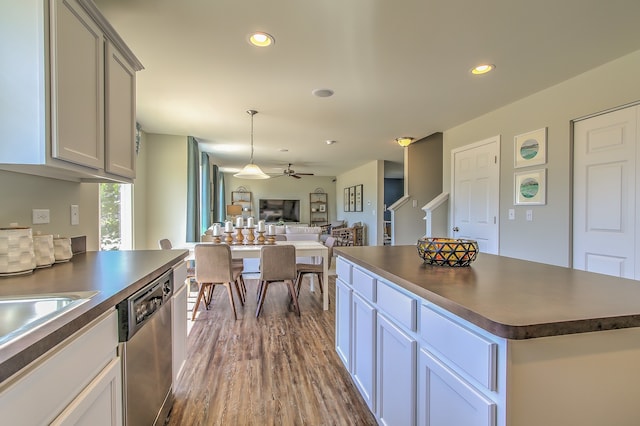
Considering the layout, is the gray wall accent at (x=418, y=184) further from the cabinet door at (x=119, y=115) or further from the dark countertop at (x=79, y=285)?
the cabinet door at (x=119, y=115)

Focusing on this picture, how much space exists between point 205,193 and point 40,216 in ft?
16.8

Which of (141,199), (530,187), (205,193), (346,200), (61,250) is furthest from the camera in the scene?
(346,200)

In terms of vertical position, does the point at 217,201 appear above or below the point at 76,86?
below

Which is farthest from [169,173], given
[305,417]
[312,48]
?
[305,417]

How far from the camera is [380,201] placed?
306 inches

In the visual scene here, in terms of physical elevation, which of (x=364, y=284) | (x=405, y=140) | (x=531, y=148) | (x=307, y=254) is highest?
(x=405, y=140)

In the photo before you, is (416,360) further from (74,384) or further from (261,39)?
(261,39)

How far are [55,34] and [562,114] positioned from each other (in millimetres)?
3875

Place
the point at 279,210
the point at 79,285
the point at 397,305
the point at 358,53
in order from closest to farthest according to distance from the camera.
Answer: the point at 79,285, the point at 397,305, the point at 358,53, the point at 279,210

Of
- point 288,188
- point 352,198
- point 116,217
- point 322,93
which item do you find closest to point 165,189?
point 116,217

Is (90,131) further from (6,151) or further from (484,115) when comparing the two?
(484,115)

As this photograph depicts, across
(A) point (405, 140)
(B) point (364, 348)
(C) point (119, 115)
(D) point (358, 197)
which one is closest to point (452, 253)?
(B) point (364, 348)

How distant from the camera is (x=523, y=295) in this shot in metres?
0.99

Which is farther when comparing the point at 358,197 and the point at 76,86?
the point at 358,197
